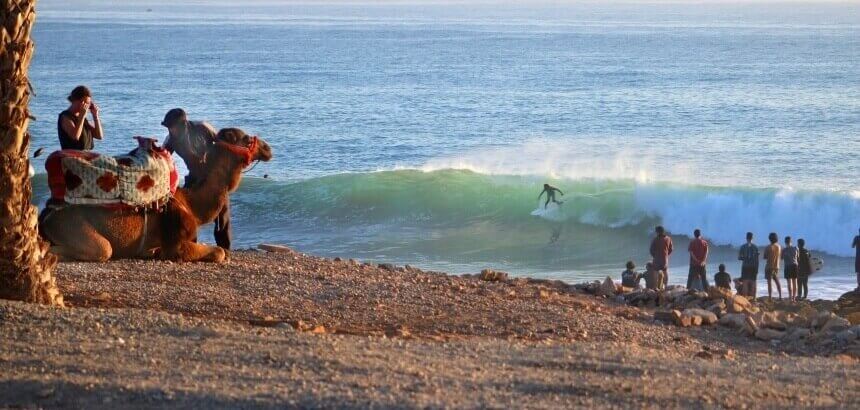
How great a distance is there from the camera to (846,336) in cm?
1182

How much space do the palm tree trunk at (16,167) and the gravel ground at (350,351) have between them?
53 cm

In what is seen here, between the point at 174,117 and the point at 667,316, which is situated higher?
the point at 174,117

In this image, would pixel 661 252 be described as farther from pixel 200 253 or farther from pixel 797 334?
pixel 200 253

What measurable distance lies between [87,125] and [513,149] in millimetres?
34823

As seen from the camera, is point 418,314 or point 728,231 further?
point 728,231

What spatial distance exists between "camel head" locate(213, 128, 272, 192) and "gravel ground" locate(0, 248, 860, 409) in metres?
0.93

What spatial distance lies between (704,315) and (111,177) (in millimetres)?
5592

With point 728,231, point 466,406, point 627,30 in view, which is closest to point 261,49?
point 627,30

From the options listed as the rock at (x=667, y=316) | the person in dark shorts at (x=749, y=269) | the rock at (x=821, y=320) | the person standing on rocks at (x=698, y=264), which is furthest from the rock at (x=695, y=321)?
the person in dark shorts at (x=749, y=269)

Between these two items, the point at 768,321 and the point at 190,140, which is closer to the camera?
the point at 768,321

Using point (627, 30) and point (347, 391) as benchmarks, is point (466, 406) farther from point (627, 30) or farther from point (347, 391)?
point (627, 30)

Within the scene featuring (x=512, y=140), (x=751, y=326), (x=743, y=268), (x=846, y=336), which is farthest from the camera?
(x=512, y=140)

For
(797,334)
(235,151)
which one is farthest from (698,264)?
(235,151)

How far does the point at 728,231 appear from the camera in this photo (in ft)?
103
